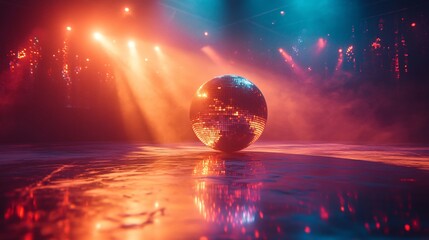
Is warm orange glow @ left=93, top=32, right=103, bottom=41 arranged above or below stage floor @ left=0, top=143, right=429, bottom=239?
above

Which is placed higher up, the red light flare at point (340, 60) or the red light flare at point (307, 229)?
the red light flare at point (340, 60)

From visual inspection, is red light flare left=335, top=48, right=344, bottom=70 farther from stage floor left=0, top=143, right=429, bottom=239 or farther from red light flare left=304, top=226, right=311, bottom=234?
red light flare left=304, top=226, right=311, bottom=234

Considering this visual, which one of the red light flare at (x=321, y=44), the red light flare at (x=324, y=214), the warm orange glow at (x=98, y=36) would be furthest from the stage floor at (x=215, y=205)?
the red light flare at (x=321, y=44)

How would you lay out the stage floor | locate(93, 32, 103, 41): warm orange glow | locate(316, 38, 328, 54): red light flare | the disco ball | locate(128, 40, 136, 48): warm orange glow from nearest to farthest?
1. the stage floor
2. the disco ball
3. locate(93, 32, 103, 41): warm orange glow
4. locate(128, 40, 136, 48): warm orange glow
5. locate(316, 38, 328, 54): red light flare

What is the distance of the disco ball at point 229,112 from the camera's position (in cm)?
434

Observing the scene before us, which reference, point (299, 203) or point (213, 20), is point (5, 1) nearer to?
point (213, 20)

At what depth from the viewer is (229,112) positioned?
4320 mm

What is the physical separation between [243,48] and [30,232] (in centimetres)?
1135

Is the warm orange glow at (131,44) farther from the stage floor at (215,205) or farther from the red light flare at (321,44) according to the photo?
the stage floor at (215,205)

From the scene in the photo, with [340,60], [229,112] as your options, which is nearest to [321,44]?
[340,60]

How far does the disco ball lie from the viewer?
434cm

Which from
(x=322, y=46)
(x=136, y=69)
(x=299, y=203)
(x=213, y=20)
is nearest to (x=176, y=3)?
(x=213, y=20)

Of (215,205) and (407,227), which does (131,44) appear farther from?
(407,227)

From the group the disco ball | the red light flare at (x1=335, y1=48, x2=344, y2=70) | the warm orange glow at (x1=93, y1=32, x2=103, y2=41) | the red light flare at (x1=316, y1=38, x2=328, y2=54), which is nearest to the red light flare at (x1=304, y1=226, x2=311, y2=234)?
the disco ball
